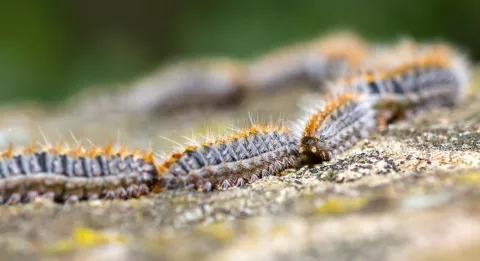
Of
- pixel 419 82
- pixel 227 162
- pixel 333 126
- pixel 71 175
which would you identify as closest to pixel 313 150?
pixel 333 126

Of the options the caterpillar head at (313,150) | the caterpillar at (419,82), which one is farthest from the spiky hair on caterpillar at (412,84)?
the caterpillar head at (313,150)

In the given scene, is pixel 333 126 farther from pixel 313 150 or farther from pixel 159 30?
pixel 159 30

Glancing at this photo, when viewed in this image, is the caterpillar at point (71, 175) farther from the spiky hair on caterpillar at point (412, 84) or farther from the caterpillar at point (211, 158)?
the spiky hair on caterpillar at point (412, 84)

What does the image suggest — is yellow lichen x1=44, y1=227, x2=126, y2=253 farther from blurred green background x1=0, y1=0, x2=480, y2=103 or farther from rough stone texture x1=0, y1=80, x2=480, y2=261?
blurred green background x1=0, y1=0, x2=480, y2=103

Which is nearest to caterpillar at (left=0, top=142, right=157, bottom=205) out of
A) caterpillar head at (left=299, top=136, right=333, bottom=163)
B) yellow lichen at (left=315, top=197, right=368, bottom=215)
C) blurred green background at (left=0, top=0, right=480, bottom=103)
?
caterpillar head at (left=299, top=136, right=333, bottom=163)

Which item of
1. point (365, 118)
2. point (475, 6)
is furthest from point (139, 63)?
point (365, 118)

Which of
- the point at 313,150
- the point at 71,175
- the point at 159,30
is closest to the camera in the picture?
the point at 71,175

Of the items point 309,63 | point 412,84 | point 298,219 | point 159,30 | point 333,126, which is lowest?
point 298,219

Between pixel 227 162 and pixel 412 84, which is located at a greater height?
pixel 412 84
